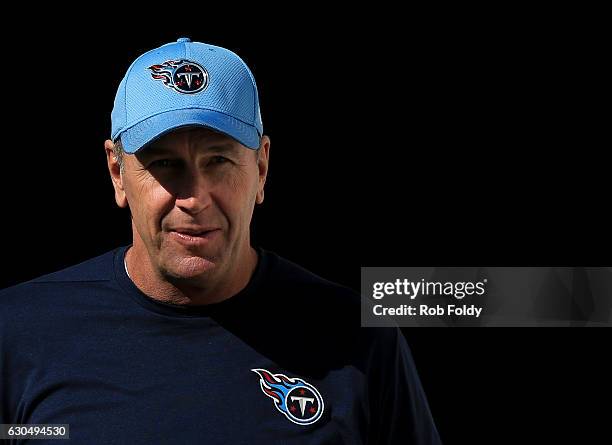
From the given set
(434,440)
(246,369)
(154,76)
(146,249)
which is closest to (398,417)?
(434,440)

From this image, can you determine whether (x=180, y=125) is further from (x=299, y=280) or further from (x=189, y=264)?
(x=299, y=280)

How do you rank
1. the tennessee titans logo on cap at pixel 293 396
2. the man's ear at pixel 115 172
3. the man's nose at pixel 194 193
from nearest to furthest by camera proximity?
1. the man's nose at pixel 194 193
2. the tennessee titans logo on cap at pixel 293 396
3. the man's ear at pixel 115 172

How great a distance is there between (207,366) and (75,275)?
0.69 m

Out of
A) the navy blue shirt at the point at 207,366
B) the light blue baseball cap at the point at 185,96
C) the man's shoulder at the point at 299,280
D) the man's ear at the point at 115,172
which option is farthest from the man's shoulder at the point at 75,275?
the man's shoulder at the point at 299,280

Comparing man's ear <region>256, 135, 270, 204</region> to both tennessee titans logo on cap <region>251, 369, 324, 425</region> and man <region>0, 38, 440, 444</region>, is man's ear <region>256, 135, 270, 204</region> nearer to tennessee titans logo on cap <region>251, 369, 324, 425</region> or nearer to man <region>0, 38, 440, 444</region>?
man <region>0, 38, 440, 444</region>

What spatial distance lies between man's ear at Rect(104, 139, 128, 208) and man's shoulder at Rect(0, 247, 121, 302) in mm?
283

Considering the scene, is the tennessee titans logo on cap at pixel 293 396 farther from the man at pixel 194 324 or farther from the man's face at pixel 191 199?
the man's face at pixel 191 199

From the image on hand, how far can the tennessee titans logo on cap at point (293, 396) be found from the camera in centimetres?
390

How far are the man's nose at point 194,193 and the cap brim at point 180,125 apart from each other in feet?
0.52

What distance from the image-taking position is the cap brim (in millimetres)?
3795

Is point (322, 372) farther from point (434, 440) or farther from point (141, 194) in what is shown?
point (141, 194)

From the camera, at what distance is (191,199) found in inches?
148

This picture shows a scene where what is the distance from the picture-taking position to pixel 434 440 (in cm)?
423

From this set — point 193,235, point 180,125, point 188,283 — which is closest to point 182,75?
point 180,125
